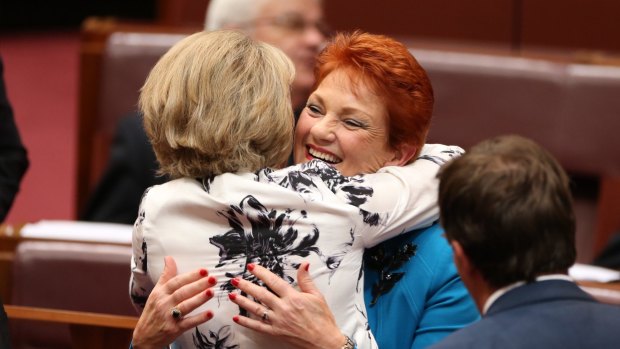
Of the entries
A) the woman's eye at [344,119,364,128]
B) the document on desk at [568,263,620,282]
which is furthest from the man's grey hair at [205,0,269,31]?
the woman's eye at [344,119,364,128]

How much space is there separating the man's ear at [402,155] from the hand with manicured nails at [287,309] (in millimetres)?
391

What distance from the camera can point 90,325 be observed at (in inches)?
88.0

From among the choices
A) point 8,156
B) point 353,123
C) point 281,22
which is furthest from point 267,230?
point 281,22

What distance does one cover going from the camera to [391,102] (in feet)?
6.46

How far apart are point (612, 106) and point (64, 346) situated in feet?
6.84

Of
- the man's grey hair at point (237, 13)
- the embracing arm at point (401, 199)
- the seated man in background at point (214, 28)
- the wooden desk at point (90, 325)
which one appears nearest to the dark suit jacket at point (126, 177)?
the seated man in background at point (214, 28)

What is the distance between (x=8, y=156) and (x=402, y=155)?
1.12 m

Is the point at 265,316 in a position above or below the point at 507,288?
below

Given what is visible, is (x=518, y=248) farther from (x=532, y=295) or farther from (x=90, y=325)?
(x=90, y=325)

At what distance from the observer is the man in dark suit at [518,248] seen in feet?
4.94

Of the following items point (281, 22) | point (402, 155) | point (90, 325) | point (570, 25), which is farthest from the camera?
point (570, 25)

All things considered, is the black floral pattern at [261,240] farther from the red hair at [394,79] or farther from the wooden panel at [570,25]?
the wooden panel at [570,25]

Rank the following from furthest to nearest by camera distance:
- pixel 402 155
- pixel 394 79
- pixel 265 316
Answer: pixel 402 155 → pixel 394 79 → pixel 265 316

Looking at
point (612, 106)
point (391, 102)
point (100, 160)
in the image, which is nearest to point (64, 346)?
point (391, 102)
